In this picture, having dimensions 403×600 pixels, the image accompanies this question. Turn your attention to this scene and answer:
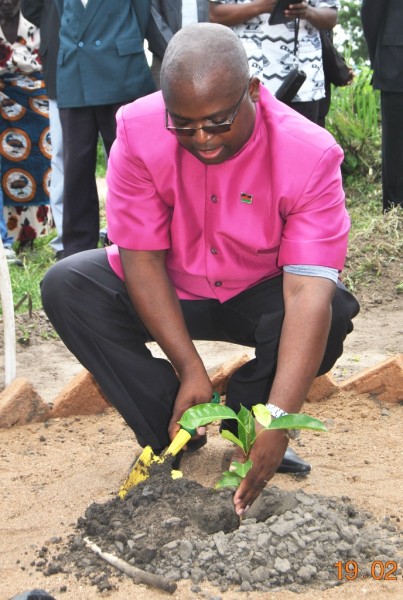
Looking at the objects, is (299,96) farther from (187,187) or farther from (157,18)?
(187,187)

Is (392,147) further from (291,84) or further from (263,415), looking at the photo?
(263,415)

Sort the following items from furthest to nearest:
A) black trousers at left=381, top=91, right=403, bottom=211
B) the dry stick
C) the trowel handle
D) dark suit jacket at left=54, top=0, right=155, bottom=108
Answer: black trousers at left=381, top=91, right=403, bottom=211 < dark suit jacket at left=54, top=0, right=155, bottom=108 < the trowel handle < the dry stick

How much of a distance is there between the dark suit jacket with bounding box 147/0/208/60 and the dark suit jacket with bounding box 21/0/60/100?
549 mm

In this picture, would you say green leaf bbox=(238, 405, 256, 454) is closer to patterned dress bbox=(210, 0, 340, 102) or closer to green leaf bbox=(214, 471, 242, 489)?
green leaf bbox=(214, 471, 242, 489)

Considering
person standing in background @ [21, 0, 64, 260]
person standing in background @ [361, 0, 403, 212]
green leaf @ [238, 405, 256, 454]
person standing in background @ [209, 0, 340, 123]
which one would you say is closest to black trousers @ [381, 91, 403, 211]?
person standing in background @ [361, 0, 403, 212]

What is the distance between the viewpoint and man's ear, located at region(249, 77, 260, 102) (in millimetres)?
2866

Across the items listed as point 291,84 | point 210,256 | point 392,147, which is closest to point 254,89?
point 210,256

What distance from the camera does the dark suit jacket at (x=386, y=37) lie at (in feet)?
19.0

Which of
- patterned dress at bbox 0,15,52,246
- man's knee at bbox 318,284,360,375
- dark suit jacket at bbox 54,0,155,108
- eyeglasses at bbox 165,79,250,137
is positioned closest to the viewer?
eyeglasses at bbox 165,79,250,137

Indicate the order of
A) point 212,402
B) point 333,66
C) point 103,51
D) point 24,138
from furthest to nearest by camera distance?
1. point 24,138
2. point 333,66
3. point 103,51
4. point 212,402

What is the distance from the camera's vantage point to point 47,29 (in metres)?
5.45

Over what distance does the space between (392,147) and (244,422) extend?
12.0ft

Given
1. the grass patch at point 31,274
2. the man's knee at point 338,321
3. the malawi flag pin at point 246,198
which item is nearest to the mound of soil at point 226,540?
the man's knee at point 338,321

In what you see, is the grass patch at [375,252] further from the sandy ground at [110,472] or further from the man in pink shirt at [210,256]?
the man in pink shirt at [210,256]
